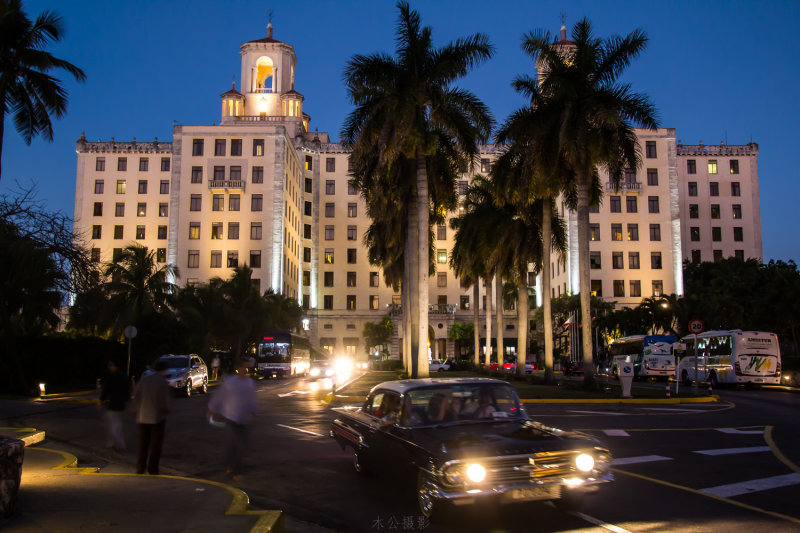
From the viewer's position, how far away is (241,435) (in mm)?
9859

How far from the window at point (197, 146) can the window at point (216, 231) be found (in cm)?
856

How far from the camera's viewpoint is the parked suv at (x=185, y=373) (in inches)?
1099

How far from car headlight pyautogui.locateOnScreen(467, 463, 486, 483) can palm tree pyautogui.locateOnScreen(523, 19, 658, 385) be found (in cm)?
2186

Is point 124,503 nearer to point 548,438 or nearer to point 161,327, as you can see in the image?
point 548,438

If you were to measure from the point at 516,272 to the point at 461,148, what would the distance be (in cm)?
A: 1289

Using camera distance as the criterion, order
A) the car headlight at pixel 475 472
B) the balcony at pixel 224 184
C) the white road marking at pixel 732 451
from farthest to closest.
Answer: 1. the balcony at pixel 224 184
2. the white road marking at pixel 732 451
3. the car headlight at pixel 475 472

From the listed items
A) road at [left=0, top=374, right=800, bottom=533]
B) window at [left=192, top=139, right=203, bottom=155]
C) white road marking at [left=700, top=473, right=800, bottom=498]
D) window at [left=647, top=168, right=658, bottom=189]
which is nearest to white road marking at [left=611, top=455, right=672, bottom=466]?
road at [left=0, top=374, right=800, bottom=533]

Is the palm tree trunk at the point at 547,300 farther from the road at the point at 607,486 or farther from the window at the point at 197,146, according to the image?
the window at the point at 197,146

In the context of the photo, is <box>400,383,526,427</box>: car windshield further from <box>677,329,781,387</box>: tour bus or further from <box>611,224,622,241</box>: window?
<box>611,224,622,241</box>: window

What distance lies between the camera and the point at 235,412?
9719mm

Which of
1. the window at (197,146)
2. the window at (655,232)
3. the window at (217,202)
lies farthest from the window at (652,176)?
the window at (197,146)

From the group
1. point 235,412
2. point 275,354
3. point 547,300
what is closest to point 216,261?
point 275,354

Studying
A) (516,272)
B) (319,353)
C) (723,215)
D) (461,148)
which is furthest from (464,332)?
(461,148)

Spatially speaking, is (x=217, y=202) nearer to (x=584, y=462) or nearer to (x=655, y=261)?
(x=655, y=261)
